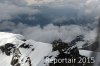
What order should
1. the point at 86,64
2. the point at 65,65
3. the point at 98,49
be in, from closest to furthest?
1. the point at 98,49
2. the point at 86,64
3. the point at 65,65

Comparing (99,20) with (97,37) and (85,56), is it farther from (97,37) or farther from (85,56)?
(85,56)

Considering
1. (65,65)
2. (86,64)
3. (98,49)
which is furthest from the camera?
(65,65)

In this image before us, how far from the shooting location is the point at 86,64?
598 feet

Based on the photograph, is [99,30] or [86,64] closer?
[99,30]

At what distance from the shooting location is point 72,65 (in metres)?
200

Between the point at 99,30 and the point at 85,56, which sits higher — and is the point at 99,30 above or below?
above

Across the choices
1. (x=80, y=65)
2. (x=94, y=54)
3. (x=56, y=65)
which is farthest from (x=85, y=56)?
(x=94, y=54)

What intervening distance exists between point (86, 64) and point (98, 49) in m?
164

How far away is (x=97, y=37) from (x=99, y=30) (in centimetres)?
64

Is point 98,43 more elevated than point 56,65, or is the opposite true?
point 98,43

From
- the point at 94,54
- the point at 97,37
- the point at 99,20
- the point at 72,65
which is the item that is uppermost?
the point at 99,20

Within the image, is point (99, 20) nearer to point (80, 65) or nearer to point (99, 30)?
point (99, 30)

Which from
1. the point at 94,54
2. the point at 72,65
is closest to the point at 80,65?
the point at 72,65

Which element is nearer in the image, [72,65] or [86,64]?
[86,64]
